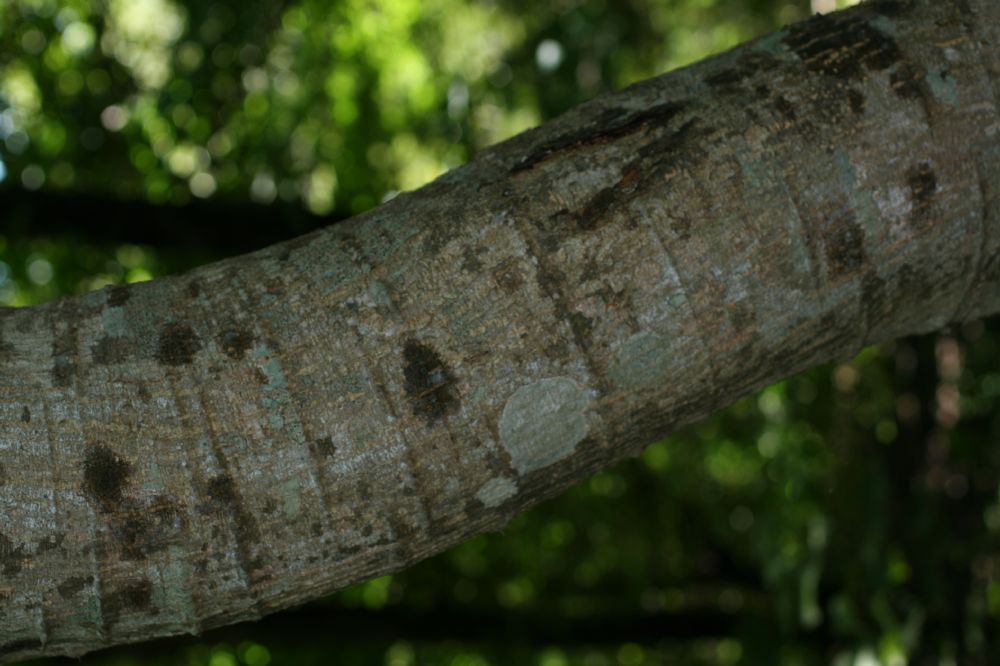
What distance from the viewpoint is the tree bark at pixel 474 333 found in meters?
0.98

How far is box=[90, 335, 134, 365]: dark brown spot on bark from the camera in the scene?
3.34 feet

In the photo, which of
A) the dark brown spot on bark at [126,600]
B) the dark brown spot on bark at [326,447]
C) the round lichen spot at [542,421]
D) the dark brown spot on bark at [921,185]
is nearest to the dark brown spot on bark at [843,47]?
the dark brown spot on bark at [921,185]

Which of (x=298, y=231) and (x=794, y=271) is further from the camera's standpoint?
(x=298, y=231)

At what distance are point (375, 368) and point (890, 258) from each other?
2.02ft

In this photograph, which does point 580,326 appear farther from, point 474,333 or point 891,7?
point 891,7

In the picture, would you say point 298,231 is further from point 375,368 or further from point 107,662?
point 375,368

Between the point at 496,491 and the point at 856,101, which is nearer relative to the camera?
the point at 496,491

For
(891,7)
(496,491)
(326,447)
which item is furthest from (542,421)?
(891,7)

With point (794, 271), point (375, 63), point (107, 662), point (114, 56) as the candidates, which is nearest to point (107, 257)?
point (114, 56)

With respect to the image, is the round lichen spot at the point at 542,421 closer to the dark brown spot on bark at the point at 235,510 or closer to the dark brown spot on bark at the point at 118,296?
the dark brown spot on bark at the point at 235,510

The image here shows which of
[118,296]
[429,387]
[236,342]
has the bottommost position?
[429,387]

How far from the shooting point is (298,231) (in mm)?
3314

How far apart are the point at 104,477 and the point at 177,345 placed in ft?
0.49

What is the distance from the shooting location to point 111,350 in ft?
3.37
